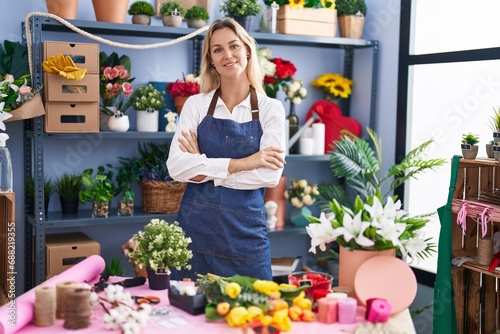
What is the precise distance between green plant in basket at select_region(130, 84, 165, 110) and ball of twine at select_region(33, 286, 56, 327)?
2269mm

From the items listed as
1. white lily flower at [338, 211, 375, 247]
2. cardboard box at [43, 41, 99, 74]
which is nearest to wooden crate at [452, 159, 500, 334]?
white lily flower at [338, 211, 375, 247]

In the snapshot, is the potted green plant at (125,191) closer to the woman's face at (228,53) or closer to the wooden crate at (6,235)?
the wooden crate at (6,235)

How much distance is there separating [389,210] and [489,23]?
226 centimetres

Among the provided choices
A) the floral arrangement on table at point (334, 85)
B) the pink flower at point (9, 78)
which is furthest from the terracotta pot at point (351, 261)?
the floral arrangement on table at point (334, 85)

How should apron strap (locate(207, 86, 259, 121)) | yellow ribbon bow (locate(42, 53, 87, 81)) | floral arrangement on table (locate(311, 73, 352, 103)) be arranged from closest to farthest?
1. apron strap (locate(207, 86, 259, 121))
2. yellow ribbon bow (locate(42, 53, 87, 81))
3. floral arrangement on table (locate(311, 73, 352, 103))

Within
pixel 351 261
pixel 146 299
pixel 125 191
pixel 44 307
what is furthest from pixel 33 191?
pixel 351 261

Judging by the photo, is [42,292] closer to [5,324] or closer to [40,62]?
[5,324]

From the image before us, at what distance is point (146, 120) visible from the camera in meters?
4.14

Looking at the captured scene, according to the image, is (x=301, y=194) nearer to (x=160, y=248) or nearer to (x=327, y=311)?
(x=160, y=248)

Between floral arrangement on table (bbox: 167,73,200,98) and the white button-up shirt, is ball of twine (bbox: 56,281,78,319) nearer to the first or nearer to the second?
the white button-up shirt

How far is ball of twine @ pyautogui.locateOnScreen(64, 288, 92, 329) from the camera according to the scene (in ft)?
6.39

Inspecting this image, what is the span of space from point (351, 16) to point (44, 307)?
3382 mm

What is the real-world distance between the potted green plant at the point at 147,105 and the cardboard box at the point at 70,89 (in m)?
0.34

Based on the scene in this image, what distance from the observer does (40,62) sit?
3.77 metres
